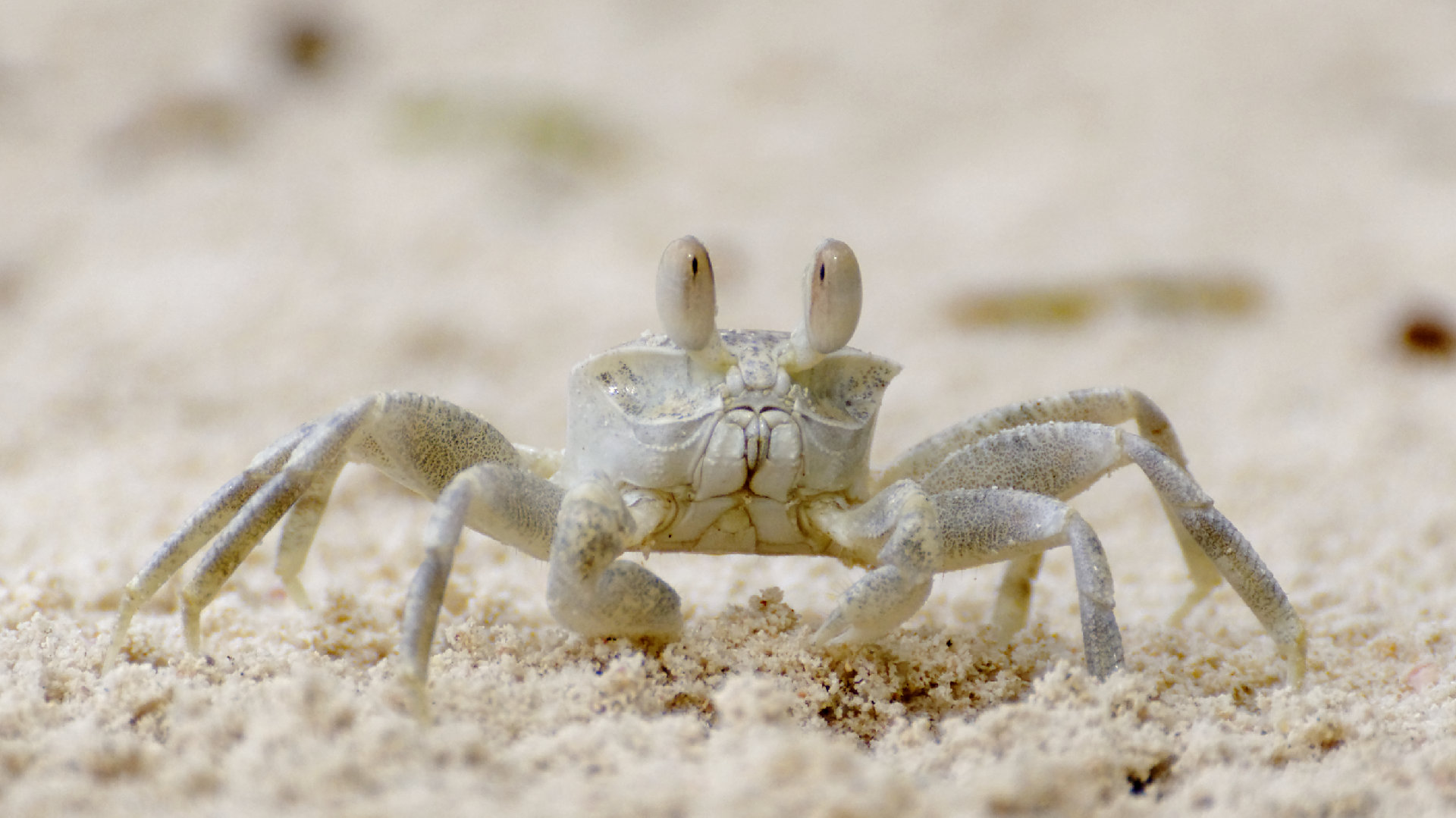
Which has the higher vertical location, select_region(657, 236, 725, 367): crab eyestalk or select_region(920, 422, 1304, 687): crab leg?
select_region(657, 236, 725, 367): crab eyestalk

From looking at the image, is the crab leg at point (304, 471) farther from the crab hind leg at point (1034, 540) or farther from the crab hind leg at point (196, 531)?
the crab hind leg at point (1034, 540)

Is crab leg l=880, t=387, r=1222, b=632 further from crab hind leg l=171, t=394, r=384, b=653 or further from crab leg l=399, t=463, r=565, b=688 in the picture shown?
crab hind leg l=171, t=394, r=384, b=653

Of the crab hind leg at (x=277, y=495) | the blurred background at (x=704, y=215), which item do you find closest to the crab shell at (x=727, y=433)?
the crab hind leg at (x=277, y=495)

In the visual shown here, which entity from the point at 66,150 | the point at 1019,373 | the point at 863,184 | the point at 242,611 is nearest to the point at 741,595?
the point at 242,611

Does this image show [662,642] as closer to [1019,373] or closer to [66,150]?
[1019,373]

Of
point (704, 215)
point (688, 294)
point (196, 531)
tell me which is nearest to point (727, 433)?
point (688, 294)

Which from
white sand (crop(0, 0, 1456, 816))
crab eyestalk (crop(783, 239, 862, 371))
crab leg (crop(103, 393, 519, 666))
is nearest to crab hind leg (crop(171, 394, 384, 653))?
crab leg (crop(103, 393, 519, 666))

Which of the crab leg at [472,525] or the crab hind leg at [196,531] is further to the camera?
the crab hind leg at [196,531]
